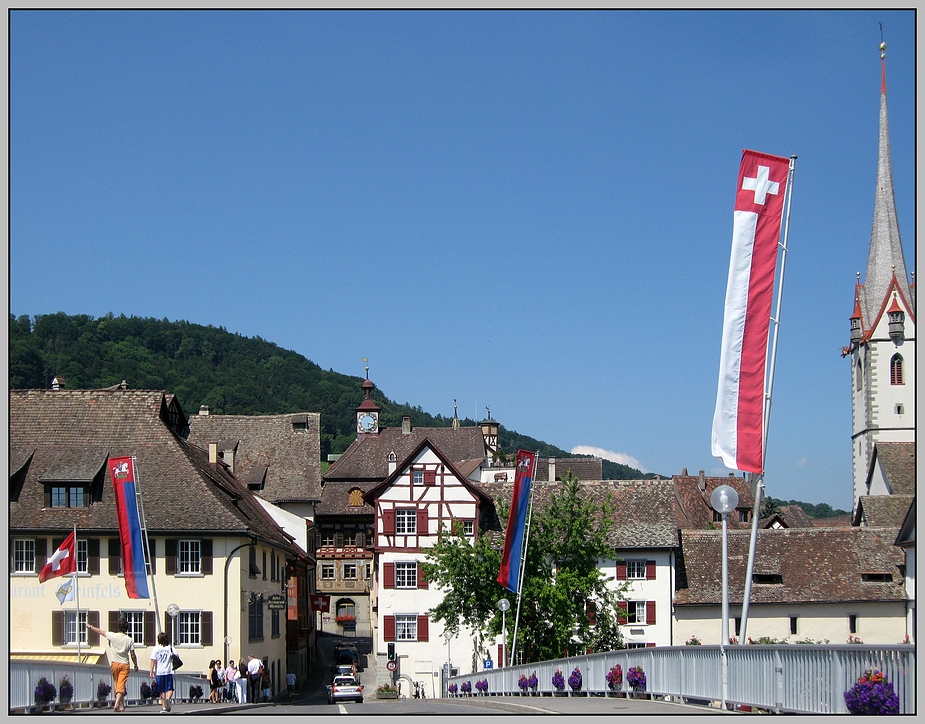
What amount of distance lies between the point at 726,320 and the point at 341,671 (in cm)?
3886

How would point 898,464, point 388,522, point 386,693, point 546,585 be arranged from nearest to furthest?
point 546,585
point 386,693
point 388,522
point 898,464

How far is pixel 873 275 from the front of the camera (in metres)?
106

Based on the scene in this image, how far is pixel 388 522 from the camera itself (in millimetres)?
60500

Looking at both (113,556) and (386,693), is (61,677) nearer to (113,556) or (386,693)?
(113,556)

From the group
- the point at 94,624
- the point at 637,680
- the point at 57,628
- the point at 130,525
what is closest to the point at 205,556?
the point at 94,624

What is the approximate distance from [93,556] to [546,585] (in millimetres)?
16557

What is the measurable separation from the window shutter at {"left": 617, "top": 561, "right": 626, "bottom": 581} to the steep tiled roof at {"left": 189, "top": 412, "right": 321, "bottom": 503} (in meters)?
26.0

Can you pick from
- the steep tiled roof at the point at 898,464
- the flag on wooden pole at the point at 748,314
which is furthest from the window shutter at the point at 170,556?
the steep tiled roof at the point at 898,464

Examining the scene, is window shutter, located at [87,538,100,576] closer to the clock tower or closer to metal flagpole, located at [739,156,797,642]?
metal flagpole, located at [739,156,797,642]

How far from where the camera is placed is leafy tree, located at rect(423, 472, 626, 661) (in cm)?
4788

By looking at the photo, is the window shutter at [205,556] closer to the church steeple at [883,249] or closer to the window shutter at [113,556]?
the window shutter at [113,556]

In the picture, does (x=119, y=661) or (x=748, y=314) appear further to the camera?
(x=119, y=661)

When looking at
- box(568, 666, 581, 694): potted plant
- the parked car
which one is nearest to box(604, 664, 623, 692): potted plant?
box(568, 666, 581, 694): potted plant

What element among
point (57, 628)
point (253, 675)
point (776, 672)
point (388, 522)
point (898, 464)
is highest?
point (898, 464)
